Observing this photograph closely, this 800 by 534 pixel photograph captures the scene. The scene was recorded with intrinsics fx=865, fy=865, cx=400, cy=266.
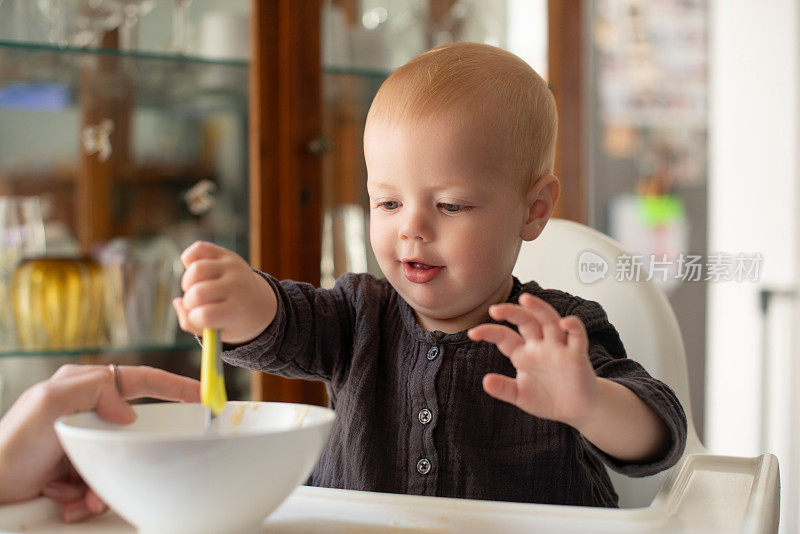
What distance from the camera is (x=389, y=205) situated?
0.79 metres

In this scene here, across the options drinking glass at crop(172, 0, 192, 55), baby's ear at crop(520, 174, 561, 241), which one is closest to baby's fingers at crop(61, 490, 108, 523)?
baby's ear at crop(520, 174, 561, 241)

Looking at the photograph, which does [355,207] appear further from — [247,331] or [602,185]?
[602,185]

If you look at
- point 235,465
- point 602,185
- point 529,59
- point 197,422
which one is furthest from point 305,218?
point 602,185

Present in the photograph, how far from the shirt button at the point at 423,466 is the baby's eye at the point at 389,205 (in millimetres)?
234

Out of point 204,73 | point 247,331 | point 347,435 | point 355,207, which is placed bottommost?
point 347,435

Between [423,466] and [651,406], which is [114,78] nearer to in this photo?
[423,466]

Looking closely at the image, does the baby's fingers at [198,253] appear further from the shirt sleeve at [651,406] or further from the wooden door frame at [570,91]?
the wooden door frame at [570,91]

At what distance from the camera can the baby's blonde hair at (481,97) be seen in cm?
76

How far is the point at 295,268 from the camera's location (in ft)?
4.89

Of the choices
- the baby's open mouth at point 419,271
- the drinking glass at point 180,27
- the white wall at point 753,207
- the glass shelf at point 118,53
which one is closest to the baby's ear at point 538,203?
the baby's open mouth at point 419,271

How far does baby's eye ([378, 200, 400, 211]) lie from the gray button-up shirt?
0.40 ft

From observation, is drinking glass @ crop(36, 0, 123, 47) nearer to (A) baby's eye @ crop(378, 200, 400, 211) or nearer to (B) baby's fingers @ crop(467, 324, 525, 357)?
(A) baby's eye @ crop(378, 200, 400, 211)

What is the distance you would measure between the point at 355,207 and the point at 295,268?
0.57 feet

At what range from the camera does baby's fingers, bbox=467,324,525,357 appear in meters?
0.52
